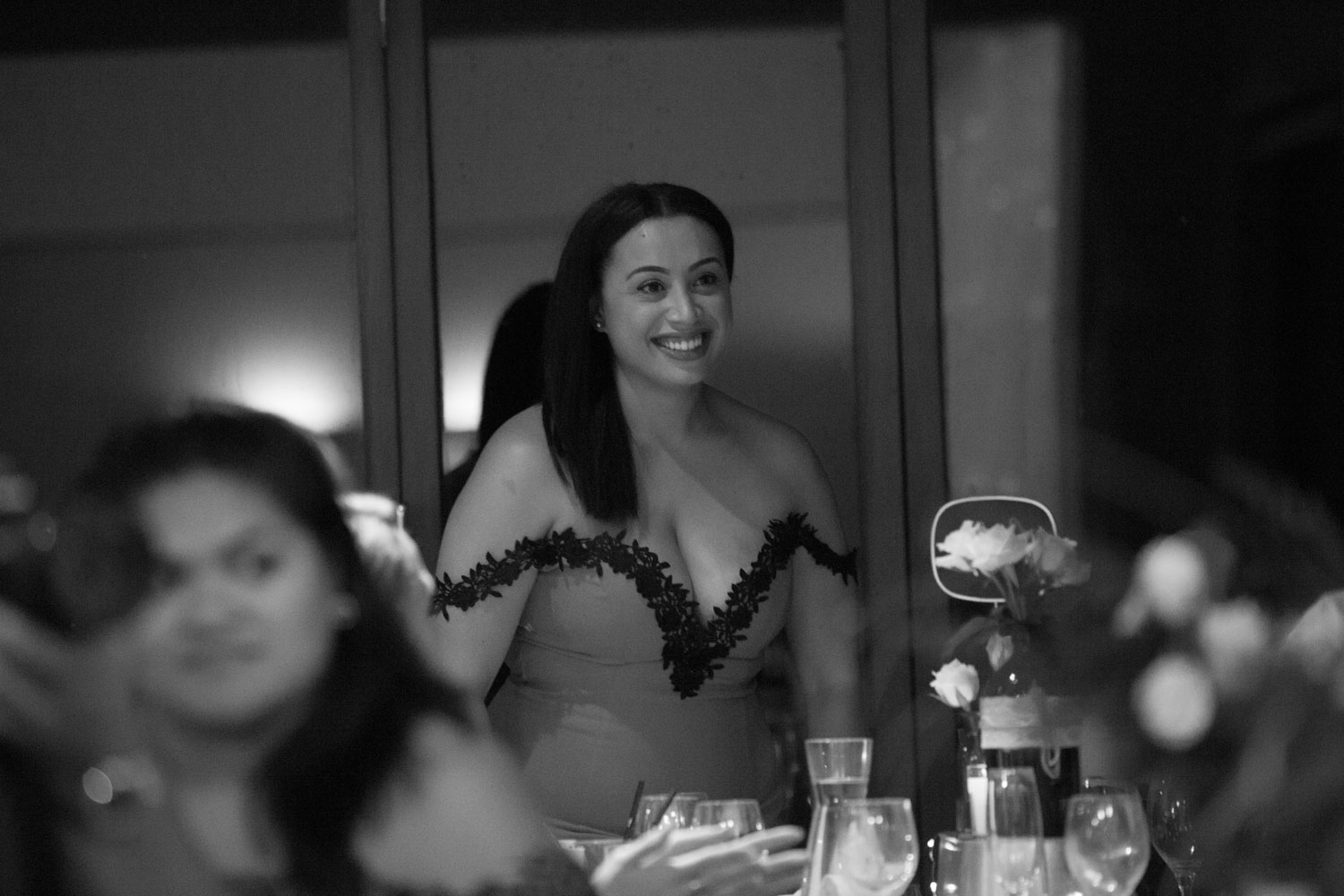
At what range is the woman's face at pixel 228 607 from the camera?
31.1 inches

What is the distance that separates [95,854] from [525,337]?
244 cm

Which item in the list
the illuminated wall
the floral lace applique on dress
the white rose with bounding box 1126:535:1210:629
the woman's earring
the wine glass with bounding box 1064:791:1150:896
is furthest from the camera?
the illuminated wall

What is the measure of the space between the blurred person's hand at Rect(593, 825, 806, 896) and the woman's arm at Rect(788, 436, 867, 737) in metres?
1.62

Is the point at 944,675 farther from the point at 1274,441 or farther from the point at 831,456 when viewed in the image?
the point at 1274,441

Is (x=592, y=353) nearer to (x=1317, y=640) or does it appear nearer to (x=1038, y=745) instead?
(x=1038, y=745)

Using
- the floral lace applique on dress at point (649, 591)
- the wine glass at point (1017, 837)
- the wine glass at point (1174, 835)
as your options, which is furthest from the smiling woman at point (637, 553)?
the wine glass at point (1017, 837)

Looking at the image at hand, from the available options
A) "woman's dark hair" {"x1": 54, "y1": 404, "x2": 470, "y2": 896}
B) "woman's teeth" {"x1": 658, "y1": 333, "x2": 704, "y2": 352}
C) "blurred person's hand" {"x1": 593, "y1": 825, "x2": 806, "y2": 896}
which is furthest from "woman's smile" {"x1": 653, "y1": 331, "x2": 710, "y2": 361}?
"woman's dark hair" {"x1": 54, "y1": 404, "x2": 470, "y2": 896}

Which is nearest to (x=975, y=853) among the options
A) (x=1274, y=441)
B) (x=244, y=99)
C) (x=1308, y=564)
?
(x=1308, y=564)

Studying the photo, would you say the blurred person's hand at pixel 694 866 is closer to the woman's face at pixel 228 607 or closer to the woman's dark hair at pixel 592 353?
the woman's face at pixel 228 607

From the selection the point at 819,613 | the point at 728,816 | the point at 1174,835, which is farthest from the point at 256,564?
the point at 819,613

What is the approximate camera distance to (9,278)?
10.5 feet

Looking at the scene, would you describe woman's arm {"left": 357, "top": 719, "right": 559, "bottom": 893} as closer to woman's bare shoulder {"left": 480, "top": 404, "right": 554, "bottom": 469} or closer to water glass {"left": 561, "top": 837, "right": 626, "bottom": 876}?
water glass {"left": 561, "top": 837, "right": 626, "bottom": 876}

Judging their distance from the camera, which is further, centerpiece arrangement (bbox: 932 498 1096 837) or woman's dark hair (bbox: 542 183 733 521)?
woman's dark hair (bbox: 542 183 733 521)

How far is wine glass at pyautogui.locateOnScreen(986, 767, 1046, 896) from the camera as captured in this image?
5.15 ft
